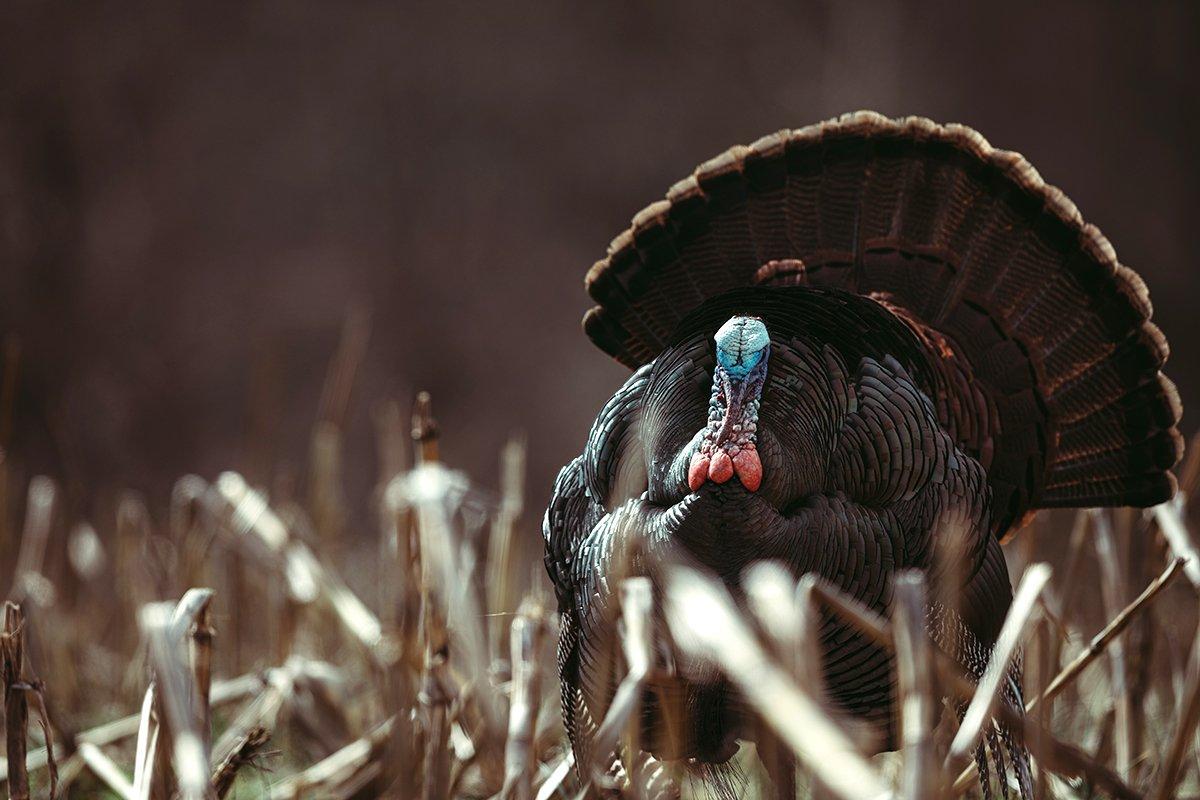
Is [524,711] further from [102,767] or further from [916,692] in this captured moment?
[102,767]

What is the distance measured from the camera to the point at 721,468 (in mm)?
1988

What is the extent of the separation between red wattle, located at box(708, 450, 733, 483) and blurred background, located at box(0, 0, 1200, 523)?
4.19 metres

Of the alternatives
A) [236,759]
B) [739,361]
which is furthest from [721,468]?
[236,759]

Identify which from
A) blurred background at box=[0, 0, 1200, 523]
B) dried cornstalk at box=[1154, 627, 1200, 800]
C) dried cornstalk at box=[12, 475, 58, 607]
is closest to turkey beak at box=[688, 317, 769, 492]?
dried cornstalk at box=[1154, 627, 1200, 800]

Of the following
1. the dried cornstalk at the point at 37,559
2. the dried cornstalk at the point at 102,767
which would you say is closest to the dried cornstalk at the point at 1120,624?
the dried cornstalk at the point at 102,767

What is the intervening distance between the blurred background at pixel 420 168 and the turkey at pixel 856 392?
11.8 feet

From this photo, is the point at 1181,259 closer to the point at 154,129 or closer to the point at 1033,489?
the point at 1033,489

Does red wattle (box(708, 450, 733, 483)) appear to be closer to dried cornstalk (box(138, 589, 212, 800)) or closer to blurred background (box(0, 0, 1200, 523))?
dried cornstalk (box(138, 589, 212, 800))

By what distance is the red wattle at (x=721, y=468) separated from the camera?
6.51ft

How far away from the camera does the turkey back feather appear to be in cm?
251

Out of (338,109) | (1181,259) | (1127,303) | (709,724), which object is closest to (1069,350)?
(1127,303)

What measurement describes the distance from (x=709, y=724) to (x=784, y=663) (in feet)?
2.85

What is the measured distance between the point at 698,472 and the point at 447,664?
1.64ft

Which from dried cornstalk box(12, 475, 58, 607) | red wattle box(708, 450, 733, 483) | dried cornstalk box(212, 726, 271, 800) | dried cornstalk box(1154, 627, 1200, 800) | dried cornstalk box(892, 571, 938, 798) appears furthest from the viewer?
dried cornstalk box(12, 475, 58, 607)
